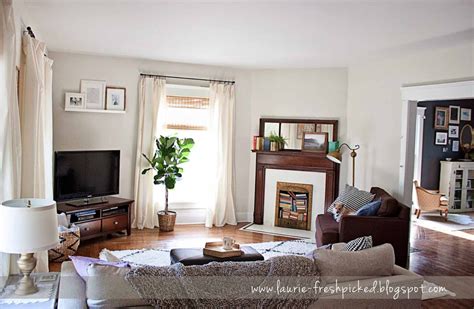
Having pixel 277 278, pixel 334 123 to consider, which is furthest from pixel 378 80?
pixel 277 278

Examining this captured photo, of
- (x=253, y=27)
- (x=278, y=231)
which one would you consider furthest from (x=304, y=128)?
(x=253, y=27)

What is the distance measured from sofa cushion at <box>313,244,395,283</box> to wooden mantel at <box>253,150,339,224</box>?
3991mm

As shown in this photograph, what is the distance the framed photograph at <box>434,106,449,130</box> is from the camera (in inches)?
345

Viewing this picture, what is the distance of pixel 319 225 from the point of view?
5191 millimetres

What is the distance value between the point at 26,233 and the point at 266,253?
3.51m

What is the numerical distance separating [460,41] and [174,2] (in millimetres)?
3105

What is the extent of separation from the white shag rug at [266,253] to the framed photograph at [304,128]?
1.73 meters

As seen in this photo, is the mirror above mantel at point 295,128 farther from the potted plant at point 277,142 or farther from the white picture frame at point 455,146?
the white picture frame at point 455,146

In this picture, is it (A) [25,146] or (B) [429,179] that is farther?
(B) [429,179]

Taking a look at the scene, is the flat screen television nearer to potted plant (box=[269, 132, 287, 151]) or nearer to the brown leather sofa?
potted plant (box=[269, 132, 287, 151])

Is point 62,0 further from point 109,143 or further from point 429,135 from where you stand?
point 429,135

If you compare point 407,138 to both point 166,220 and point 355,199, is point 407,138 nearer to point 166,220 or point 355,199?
point 355,199

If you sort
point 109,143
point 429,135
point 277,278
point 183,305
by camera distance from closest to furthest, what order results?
point 183,305 → point 277,278 → point 109,143 → point 429,135

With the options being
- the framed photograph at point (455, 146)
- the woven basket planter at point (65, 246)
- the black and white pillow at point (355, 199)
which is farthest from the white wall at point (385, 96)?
the woven basket planter at point (65, 246)
